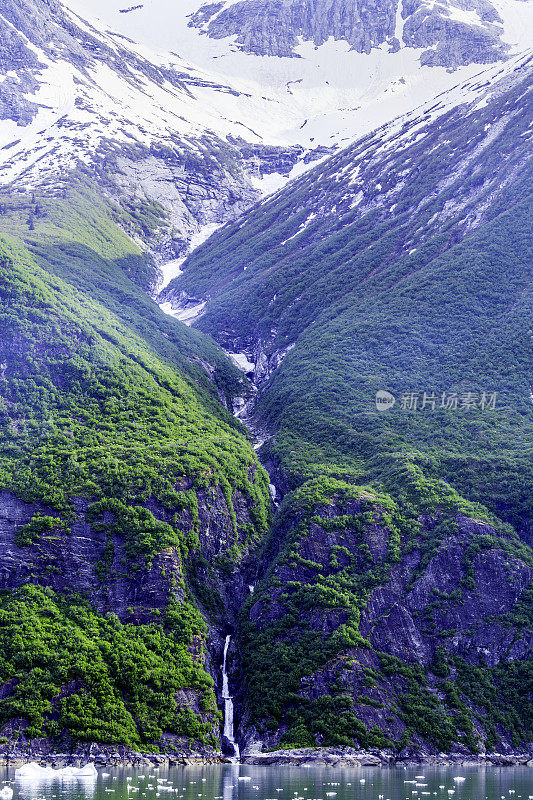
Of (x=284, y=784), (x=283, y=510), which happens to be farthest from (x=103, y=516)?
(x=284, y=784)

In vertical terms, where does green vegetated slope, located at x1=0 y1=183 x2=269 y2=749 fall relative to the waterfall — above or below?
above

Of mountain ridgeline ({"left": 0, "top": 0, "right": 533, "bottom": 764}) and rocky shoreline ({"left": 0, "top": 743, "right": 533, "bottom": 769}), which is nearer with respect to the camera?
rocky shoreline ({"left": 0, "top": 743, "right": 533, "bottom": 769})

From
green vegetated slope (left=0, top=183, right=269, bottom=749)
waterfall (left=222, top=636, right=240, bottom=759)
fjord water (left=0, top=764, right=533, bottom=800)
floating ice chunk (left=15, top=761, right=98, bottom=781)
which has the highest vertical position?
green vegetated slope (left=0, top=183, right=269, bottom=749)

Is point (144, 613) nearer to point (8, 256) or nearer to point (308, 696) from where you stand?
point (308, 696)

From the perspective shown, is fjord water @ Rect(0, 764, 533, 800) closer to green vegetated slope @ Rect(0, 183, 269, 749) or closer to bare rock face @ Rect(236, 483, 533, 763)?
bare rock face @ Rect(236, 483, 533, 763)

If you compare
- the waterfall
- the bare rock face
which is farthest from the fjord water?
the waterfall

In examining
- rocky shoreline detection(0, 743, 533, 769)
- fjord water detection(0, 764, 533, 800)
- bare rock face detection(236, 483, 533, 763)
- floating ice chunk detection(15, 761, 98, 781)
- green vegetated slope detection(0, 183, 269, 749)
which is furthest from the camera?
bare rock face detection(236, 483, 533, 763)
